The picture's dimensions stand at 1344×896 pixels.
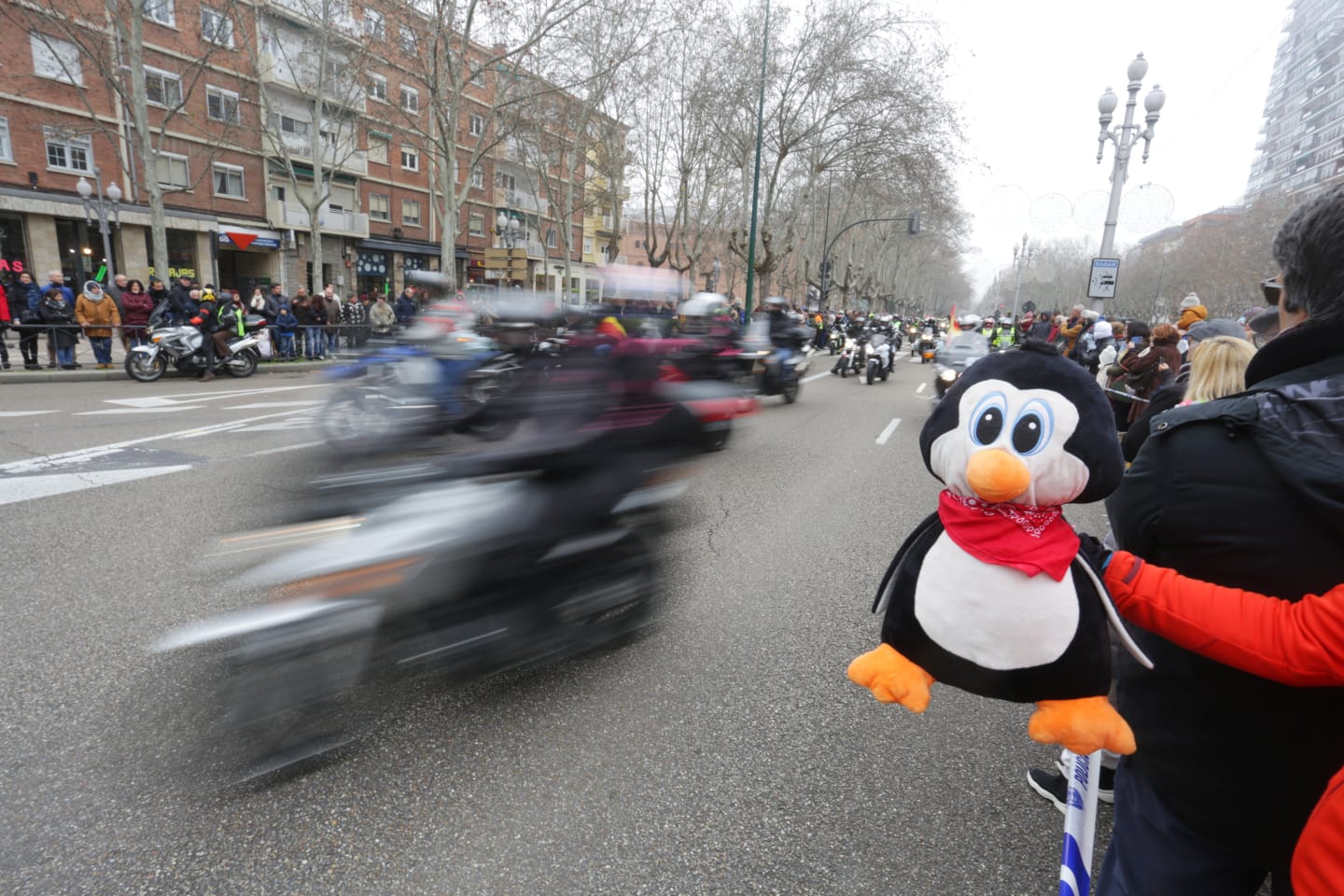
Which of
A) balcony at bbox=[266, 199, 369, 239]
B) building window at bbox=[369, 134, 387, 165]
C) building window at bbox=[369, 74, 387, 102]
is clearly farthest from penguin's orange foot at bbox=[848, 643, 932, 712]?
building window at bbox=[369, 134, 387, 165]

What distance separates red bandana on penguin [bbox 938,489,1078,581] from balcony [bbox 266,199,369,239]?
32.3 metres

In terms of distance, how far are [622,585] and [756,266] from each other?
90.7ft

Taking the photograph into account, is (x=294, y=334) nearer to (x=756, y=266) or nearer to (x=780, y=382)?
(x=780, y=382)

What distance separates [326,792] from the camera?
2.11m

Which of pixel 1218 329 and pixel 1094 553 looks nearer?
pixel 1094 553

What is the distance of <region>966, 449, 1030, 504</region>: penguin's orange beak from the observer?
1.17m

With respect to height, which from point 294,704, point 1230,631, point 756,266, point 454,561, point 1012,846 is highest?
point 756,266

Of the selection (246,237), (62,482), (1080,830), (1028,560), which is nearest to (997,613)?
(1028,560)

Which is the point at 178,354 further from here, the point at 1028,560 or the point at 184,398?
the point at 1028,560

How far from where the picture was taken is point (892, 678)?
1359 mm

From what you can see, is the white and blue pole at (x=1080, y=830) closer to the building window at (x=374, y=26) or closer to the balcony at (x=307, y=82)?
→ the building window at (x=374, y=26)

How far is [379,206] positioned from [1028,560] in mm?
40204

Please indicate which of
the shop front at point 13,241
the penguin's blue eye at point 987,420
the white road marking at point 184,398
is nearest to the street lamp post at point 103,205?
the shop front at point 13,241

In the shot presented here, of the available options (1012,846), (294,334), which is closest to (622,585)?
(1012,846)
